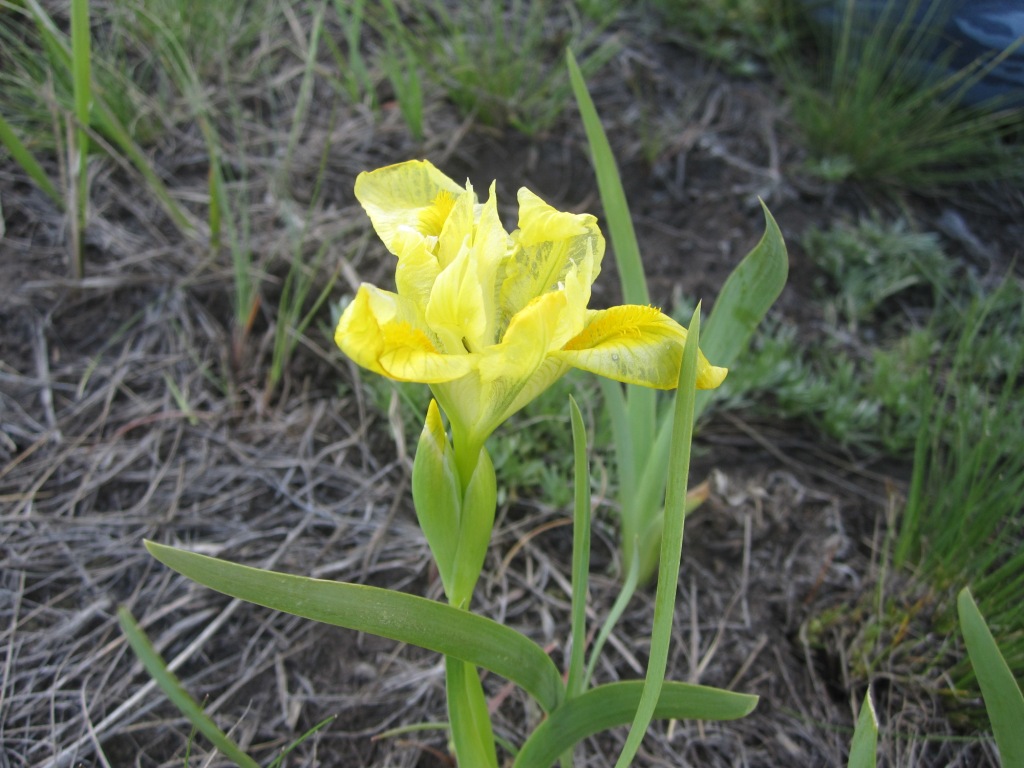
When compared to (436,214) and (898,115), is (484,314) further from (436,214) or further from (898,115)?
(898,115)

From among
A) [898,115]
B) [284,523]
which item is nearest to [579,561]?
[284,523]

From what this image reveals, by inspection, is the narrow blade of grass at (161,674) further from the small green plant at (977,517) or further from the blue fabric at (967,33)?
the blue fabric at (967,33)

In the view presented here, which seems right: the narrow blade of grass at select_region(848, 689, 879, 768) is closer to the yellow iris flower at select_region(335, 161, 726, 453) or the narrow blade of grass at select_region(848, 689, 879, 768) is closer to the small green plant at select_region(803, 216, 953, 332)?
the yellow iris flower at select_region(335, 161, 726, 453)

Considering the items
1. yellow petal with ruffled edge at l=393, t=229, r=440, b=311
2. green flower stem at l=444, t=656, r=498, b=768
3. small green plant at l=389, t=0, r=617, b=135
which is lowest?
green flower stem at l=444, t=656, r=498, b=768

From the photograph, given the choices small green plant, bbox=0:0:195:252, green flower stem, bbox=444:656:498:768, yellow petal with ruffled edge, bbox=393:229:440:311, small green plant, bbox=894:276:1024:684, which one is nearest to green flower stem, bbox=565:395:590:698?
green flower stem, bbox=444:656:498:768

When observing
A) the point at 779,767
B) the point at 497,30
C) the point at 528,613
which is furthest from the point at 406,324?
the point at 497,30

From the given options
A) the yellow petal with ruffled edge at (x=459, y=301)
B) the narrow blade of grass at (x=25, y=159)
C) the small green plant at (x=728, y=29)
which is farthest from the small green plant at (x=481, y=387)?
the small green plant at (x=728, y=29)

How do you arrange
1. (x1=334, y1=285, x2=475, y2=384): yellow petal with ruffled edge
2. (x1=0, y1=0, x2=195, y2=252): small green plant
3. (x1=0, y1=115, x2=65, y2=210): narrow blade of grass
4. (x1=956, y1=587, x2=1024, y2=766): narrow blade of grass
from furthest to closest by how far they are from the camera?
1. (x1=0, y1=0, x2=195, y2=252): small green plant
2. (x1=0, y1=115, x2=65, y2=210): narrow blade of grass
3. (x1=956, y1=587, x2=1024, y2=766): narrow blade of grass
4. (x1=334, y1=285, x2=475, y2=384): yellow petal with ruffled edge

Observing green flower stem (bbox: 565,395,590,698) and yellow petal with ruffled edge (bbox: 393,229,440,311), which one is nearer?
yellow petal with ruffled edge (bbox: 393,229,440,311)
